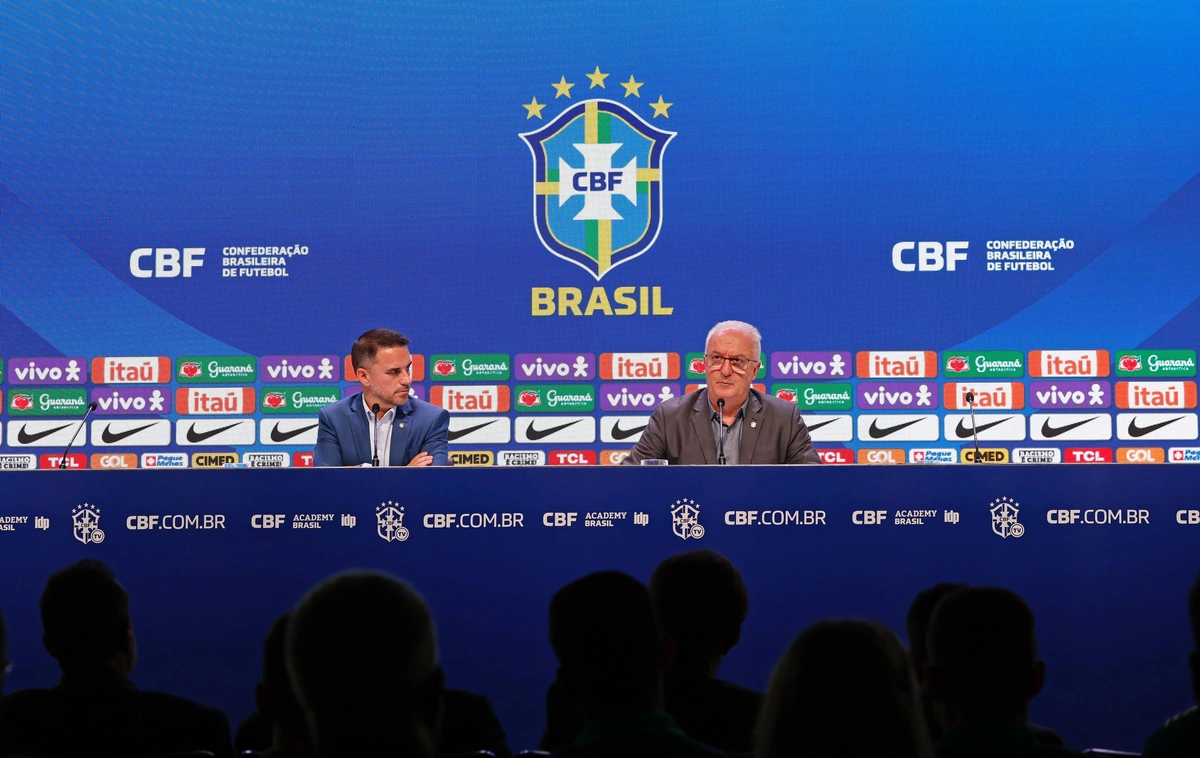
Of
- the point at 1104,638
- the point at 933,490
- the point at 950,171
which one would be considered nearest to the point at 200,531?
the point at 933,490

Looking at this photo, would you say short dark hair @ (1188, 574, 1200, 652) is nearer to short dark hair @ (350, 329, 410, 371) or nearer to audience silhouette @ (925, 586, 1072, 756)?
audience silhouette @ (925, 586, 1072, 756)

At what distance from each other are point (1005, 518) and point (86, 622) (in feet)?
6.45

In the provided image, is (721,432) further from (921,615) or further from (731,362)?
(921,615)

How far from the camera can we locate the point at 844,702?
88 centimetres

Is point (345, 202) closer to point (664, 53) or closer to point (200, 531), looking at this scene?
point (664, 53)

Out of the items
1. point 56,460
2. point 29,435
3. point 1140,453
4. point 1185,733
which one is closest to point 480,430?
point 56,460

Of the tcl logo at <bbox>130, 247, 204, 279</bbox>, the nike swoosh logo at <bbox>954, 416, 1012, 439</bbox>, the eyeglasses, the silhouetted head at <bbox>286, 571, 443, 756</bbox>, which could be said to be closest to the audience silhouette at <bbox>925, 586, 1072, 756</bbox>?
the silhouetted head at <bbox>286, 571, 443, 756</bbox>

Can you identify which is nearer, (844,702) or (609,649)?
(844,702)

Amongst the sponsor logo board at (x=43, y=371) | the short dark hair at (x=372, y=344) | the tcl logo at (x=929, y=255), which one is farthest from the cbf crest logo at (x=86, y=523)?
the tcl logo at (x=929, y=255)

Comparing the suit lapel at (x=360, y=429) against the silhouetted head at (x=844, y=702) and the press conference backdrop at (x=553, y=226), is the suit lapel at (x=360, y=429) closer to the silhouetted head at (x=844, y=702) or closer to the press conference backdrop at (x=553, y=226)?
the press conference backdrop at (x=553, y=226)

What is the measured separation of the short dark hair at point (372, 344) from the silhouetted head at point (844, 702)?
11.2 feet

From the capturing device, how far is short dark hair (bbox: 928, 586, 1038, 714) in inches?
45.9

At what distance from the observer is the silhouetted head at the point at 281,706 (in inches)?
45.1

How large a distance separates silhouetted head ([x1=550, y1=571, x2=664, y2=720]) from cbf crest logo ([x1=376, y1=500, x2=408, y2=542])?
1411 mm
